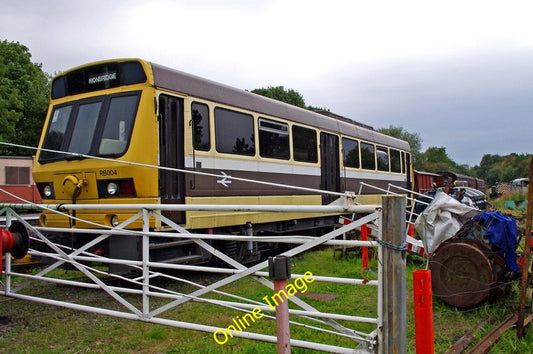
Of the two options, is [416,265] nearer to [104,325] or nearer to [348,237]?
[348,237]

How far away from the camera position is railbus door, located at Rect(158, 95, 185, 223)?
277 inches

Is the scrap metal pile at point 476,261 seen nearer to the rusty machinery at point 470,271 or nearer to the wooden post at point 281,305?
the rusty machinery at point 470,271

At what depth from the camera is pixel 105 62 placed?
7.33 metres

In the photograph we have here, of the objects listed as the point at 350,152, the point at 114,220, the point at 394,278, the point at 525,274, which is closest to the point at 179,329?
the point at 114,220

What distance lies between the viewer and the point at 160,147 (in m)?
6.98

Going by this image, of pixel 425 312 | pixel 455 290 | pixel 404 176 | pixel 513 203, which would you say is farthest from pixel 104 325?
pixel 513 203

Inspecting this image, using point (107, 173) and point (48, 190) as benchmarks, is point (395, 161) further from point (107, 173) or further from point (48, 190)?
point (48, 190)

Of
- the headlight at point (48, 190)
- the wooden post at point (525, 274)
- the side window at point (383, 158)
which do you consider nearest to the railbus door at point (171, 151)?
the headlight at point (48, 190)

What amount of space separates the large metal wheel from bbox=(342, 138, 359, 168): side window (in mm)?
6765

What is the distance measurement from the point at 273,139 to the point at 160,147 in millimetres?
3144

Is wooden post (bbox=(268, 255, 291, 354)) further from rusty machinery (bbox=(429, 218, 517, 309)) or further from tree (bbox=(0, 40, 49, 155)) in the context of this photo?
tree (bbox=(0, 40, 49, 155))

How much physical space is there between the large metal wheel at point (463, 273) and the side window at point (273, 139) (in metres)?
4.22

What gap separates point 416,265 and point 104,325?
5704mm

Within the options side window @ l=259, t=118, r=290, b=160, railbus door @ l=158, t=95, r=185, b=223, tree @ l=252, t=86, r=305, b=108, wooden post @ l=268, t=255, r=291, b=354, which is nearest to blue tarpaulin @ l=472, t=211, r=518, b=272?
wooden post @ l=268, t=255, r=291, b=354
